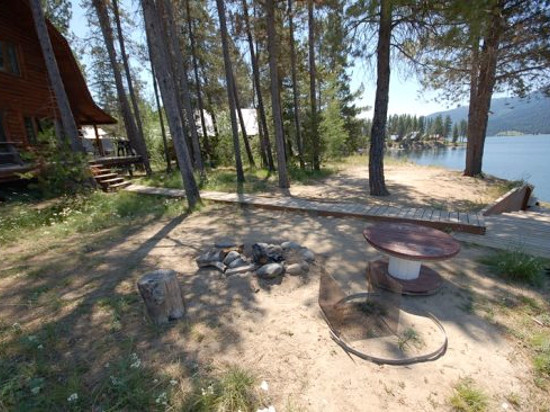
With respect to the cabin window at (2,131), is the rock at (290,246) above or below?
below

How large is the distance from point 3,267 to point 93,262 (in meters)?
1.33

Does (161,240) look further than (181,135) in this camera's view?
No

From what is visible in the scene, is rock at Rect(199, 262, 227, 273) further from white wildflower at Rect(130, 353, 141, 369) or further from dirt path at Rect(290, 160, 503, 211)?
dirt path at Rect(290, 160, 503, 211)

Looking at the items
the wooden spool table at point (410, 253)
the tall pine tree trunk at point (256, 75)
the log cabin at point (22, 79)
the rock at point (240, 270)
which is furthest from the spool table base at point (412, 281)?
the tall pine tree trunk at point (256, 75)

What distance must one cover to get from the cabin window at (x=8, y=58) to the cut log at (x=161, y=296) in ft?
38.5

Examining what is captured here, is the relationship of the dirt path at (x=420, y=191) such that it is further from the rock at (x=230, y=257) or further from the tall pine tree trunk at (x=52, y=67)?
the tall pine tree trunk at (x=52, y=67)

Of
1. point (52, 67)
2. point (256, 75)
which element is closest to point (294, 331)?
point (52, 67)

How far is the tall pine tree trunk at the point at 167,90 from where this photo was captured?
5758 millimetres

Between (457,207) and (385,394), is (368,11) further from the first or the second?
(385,394)

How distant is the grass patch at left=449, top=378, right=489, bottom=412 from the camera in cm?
183

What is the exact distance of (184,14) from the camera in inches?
521

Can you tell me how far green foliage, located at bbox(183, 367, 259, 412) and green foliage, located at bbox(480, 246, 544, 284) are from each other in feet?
11.3

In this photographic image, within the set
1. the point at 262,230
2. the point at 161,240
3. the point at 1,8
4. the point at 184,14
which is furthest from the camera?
the point at 184,14

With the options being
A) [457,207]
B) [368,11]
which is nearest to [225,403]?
[457,207]
